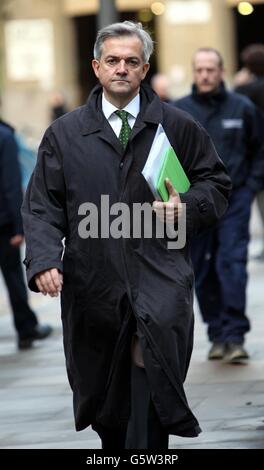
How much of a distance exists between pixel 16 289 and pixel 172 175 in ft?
15.6

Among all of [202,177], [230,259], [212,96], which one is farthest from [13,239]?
[202,177]

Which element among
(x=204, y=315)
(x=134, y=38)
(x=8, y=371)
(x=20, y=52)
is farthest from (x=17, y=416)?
(x=20, y=52)

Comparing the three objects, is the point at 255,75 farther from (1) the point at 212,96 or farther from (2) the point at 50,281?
(2) the point at 50,281

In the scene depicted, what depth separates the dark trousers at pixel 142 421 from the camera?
527 cm

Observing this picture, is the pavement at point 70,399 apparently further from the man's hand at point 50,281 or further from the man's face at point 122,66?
the man's face at point 122,66

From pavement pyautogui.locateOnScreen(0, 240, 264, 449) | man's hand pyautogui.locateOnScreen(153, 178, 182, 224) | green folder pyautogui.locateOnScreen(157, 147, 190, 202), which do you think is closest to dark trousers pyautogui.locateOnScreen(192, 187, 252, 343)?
pavement pyautogui.locateOnScreen(0, 240, 264, 449)

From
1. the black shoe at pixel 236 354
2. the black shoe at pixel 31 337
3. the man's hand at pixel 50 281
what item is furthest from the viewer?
the black shoe at pixel 31 337

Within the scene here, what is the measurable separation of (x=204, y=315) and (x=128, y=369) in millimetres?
3612

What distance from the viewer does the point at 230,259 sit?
28.9ft

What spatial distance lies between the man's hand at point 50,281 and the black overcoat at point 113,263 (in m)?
0.03

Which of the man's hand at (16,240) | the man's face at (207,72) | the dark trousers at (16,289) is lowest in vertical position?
the dark trousers at (16,289)

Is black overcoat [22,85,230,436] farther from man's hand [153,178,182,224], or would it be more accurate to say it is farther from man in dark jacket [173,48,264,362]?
man in dark jacket [173,48,264,362]

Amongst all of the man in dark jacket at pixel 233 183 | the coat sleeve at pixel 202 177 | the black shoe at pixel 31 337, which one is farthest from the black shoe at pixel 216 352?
the coat sleeve at pixel 202 177

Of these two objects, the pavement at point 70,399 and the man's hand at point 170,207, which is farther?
the pavement at point 70,399
